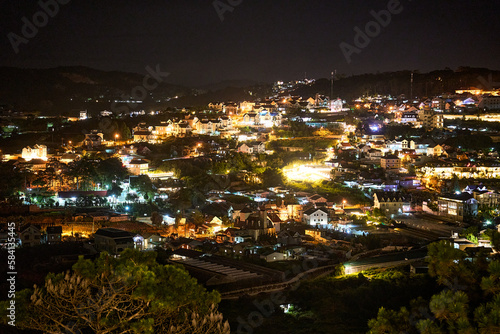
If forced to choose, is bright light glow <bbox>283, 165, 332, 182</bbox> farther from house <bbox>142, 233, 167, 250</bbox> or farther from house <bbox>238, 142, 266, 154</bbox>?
house <bbox>142, 233, 167, 250</bbox>

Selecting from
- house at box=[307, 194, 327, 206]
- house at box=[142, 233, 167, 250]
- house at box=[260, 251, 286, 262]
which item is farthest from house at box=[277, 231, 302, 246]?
house at box=[307, 194, 327, 206]

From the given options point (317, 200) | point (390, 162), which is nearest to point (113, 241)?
point (317, 200)

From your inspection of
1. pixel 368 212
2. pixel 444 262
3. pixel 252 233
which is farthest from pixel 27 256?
pixel 368 212

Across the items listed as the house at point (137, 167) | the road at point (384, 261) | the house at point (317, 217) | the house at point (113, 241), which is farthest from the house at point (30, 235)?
the house at point (317, 217)

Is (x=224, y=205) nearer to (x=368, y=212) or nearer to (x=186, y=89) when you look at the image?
(x=368, y=212)

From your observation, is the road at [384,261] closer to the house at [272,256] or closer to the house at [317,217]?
the house at [272,256]
